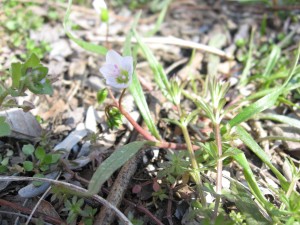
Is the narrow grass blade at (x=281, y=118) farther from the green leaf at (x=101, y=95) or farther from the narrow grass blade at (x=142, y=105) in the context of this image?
the green leaf at (x=101, y=95)

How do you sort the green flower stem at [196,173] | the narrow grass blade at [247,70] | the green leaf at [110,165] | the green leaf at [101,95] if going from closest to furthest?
the green leaf at [110,165] → the green flower stem at [196,173] → the green leaf at [101,95] → the narrow grass blade at [247,70]

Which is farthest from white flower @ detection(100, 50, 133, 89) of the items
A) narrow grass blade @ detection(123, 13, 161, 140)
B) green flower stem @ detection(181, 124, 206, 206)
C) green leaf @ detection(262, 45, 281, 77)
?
green leaf @ detection(262, 45, 281, 77)

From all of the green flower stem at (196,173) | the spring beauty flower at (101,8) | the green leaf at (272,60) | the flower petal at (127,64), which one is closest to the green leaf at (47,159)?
the flower petal at (127,64)

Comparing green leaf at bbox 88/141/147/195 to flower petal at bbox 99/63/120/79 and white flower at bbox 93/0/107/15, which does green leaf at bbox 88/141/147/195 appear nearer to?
flower petal at bbox 99/63/120/79

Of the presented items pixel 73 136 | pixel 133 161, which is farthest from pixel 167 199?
pixel 73 136

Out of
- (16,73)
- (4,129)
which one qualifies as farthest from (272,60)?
(4,129)

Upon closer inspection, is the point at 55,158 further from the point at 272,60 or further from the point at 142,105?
the point at 272,60

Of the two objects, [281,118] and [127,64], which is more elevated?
[127,64]

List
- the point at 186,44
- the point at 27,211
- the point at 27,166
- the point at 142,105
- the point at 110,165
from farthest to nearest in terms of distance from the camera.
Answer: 1. the point at 186,44
2. the point at 142,105
3. the point at 27,166
4. the point at 27,211
5. the point at 110,165
